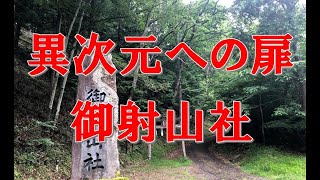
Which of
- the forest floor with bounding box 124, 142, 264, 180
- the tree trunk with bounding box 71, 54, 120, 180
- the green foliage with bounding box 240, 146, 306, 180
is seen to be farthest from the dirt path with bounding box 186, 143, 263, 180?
the tree trunk with bounding box 71, 54, 120, 180

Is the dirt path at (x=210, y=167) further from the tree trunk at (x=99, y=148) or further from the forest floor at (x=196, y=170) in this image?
the tree trunk at (x=99, y=148)

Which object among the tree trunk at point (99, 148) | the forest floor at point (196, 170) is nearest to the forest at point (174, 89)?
the forest floor at point (196, 170)

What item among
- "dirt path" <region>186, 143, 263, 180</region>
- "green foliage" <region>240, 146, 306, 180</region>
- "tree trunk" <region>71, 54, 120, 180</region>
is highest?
"tree trunk" <region>71, 54, 120, 180</region>

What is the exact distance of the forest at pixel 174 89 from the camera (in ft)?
34.2

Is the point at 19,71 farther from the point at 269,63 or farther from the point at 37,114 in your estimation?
the point at 269,63

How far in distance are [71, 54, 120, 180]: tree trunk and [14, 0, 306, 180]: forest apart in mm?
2623

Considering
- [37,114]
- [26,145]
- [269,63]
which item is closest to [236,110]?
[269,63]

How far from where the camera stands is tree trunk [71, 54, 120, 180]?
588cm

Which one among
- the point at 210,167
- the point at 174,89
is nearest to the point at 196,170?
the point at 210,167

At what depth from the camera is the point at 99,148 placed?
5902mm

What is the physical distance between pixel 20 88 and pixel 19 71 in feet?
4.49

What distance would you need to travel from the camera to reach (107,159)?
5.89 m

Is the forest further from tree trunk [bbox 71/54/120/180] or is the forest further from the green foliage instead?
tree trunk [bbox 71/54/120/180]
